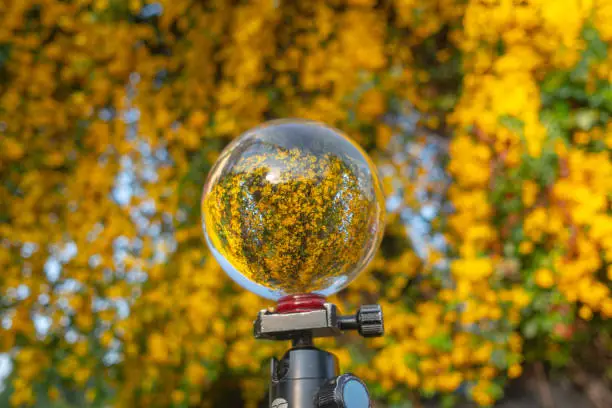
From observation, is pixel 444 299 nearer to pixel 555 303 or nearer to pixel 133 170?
pixel 555 303

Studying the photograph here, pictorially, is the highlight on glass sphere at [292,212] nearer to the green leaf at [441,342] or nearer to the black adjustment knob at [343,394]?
the black adjustment knob at [343,394]

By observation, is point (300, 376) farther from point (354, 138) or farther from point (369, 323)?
point (354, 138)

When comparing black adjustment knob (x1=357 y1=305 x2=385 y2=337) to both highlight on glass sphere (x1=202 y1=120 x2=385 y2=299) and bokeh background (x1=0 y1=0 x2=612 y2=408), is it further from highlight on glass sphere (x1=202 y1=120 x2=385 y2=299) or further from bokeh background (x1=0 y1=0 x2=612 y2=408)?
bokeh background (x1=0 y1=0 x2=612 y2=408)

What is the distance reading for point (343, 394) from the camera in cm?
101

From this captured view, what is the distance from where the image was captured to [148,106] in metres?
3.82

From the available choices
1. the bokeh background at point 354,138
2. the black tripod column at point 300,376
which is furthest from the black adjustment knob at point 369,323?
the bokeh background at point 354,138

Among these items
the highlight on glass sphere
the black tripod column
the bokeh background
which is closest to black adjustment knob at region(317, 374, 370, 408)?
the black tripod column

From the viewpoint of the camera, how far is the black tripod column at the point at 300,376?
1068 mm

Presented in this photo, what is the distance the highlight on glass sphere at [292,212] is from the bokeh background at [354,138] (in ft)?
5.10

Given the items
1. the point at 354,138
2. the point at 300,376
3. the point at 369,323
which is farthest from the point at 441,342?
the point at 300,376

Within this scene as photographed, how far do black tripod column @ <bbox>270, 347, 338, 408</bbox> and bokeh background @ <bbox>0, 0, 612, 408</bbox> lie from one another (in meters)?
1.69

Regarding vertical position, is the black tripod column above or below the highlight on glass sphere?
below

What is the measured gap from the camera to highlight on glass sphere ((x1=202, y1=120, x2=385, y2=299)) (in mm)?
1167

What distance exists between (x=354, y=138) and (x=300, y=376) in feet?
7.78
